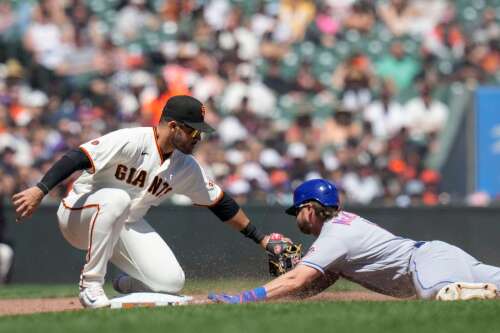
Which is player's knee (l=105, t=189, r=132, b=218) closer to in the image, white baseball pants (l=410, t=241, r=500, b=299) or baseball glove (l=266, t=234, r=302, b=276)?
baseball glove (l=266, t=234, r=302, b=276)

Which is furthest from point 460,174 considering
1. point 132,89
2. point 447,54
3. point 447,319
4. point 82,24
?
point 447,319

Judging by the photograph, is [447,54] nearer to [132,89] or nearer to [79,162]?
[132,89]

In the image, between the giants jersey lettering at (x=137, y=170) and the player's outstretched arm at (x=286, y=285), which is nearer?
the player's outstretched arm at (x=286, y=285)

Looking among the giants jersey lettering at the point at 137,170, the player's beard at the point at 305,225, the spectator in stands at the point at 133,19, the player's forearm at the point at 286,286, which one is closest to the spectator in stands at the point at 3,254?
the spectator in stands at the point at 133,19

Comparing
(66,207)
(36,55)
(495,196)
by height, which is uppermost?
(36,55)

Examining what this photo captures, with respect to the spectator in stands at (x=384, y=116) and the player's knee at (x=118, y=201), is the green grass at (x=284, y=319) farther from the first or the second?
the spectator in stands at (x=384, y=116)

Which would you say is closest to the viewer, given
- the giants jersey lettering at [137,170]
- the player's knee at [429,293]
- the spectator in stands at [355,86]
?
the player's knee at [429,293]
